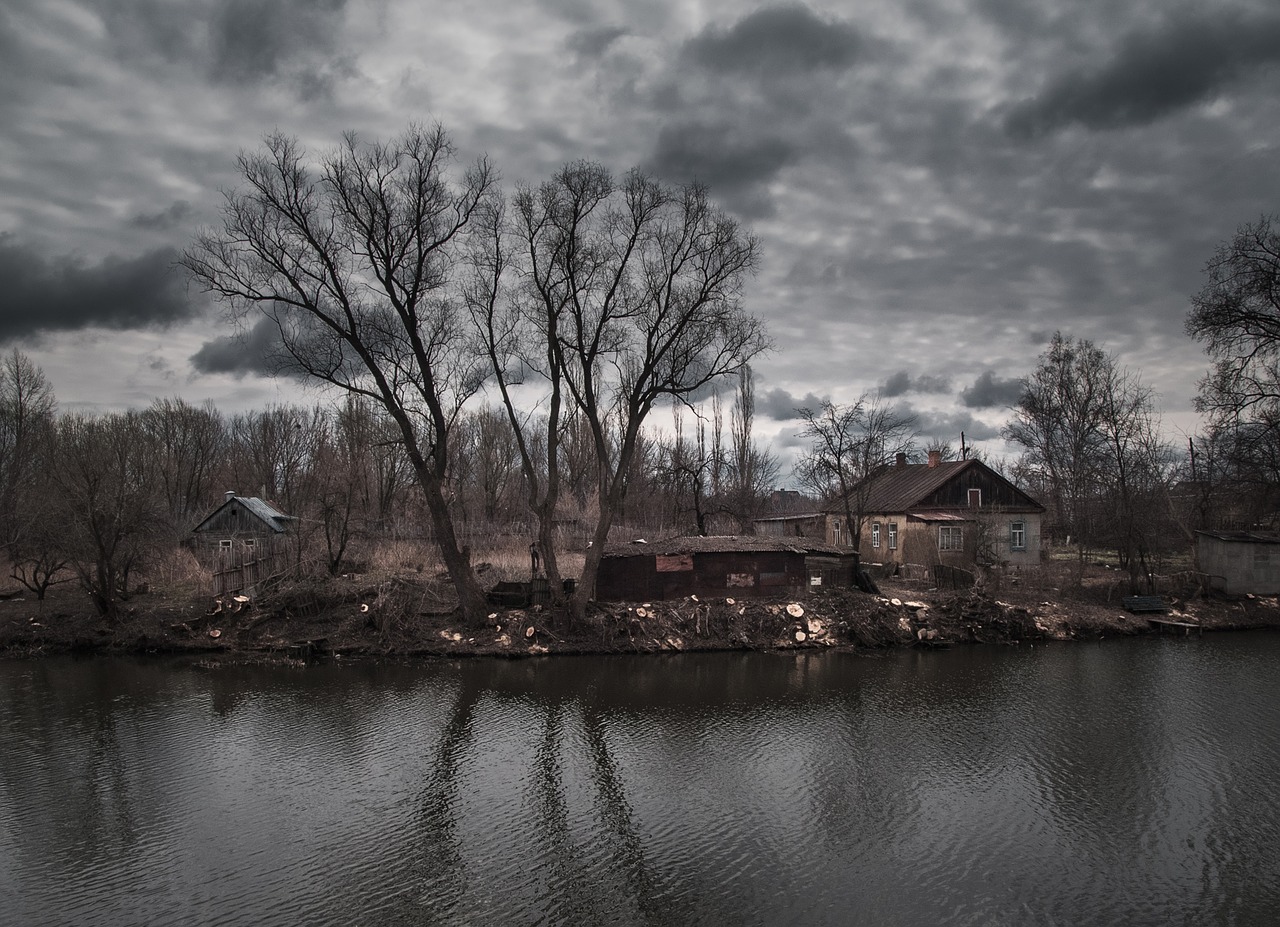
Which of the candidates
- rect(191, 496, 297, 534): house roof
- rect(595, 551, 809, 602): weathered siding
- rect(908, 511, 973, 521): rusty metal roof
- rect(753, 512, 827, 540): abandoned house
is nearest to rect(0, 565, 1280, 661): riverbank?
rect(595, 551, 809, 602): weathered siding

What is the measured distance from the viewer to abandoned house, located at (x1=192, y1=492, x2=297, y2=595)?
2492 cm

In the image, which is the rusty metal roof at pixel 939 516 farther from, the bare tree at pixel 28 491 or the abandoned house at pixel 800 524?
the bare tree at pixel 28 491

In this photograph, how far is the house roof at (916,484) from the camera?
3562 cm

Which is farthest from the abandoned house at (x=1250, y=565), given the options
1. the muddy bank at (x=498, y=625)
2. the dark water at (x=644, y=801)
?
the dark water at (x=644, y=801)

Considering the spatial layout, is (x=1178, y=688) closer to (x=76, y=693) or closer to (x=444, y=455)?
(x=444, y=455)

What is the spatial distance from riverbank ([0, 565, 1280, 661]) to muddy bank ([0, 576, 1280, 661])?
0.03 meters

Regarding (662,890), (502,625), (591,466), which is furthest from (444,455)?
(591,466)

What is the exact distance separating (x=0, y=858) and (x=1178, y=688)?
20402 millimetres

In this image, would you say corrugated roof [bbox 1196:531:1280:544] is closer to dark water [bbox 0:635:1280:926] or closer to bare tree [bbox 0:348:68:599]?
dark water [bbox 0:635:1280:926]

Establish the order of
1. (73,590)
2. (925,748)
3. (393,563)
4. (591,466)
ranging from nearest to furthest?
(925,748) < (73,590) < (393,563) < (591,466)

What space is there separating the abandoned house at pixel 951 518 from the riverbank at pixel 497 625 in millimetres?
8557

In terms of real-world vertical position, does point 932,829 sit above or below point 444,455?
below

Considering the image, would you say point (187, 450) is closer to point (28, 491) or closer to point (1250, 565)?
point (28, 491)

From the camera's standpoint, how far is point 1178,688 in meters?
16.7
